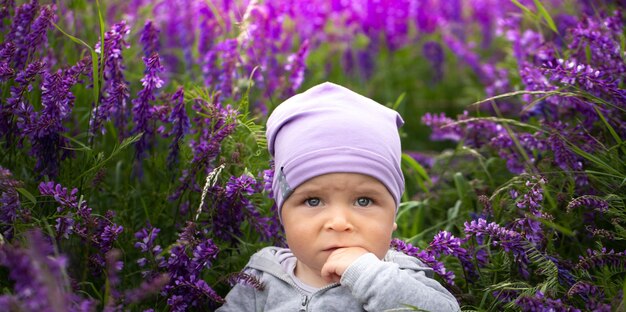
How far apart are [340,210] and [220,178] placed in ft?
2.40

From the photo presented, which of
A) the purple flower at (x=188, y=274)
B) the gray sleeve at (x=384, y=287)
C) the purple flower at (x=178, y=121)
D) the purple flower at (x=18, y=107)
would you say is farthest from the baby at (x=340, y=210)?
the purple flower at (x=18, y=107)

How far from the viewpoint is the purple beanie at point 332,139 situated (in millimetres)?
2283

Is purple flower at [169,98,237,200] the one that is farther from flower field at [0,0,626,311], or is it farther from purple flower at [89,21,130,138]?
purple flower at [89,21,130,138]

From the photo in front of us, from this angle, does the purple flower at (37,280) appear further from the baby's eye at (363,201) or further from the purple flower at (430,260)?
the purple flower at (430,260)

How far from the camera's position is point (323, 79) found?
5105 mm

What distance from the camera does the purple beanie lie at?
2283 mm

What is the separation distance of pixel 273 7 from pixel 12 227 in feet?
7.46

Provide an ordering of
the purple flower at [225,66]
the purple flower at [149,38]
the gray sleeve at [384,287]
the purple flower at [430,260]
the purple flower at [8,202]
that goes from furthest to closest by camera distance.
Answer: the purple flower at [225,66] < the purple flower at [149,38] < the purple flower at [430,260] < the purple flower at [8,202] < the gray sleeve at [384,287]

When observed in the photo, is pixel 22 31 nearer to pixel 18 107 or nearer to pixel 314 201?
pixel 18 107

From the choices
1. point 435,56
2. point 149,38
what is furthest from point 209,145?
point 435,56

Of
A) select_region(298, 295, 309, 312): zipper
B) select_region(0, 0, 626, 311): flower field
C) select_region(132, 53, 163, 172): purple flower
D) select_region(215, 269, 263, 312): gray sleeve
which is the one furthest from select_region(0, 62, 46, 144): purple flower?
select_region(298, 295, 309, 312): zipper

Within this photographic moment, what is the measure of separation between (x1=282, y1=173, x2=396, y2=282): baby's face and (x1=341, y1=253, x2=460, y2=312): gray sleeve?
0.10 meters

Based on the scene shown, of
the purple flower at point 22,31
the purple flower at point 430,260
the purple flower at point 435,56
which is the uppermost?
the purple flower at point 22,31

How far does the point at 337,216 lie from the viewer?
2.26 metres
